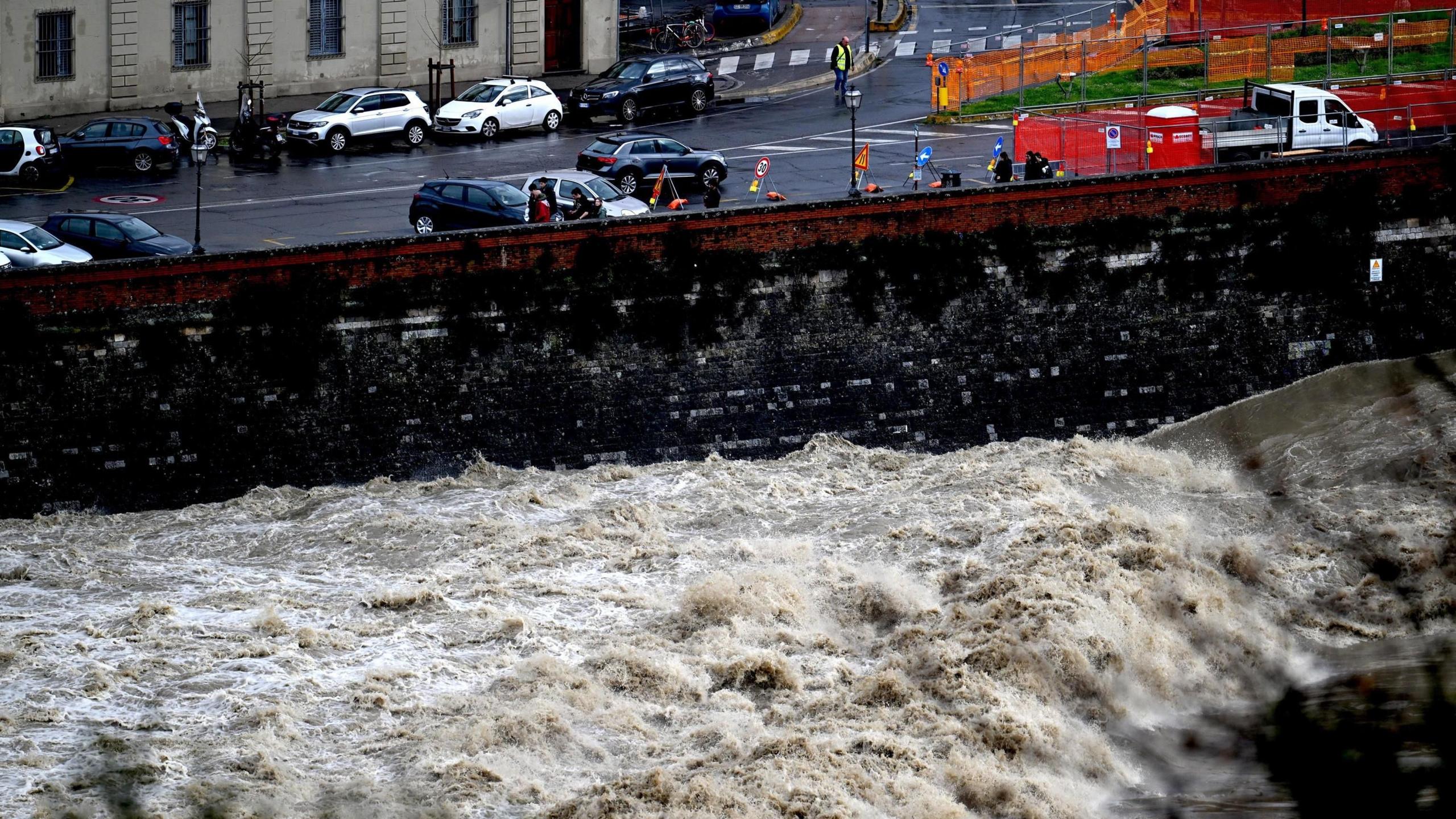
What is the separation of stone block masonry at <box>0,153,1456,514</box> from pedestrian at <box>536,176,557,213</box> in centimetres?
239

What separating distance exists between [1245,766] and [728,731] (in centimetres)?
972

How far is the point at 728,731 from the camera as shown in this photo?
17344 millimetres

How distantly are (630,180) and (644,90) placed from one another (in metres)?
8.17

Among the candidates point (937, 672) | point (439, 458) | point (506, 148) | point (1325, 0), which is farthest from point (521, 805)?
point (1325, 0)

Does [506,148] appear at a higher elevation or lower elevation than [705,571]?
higher

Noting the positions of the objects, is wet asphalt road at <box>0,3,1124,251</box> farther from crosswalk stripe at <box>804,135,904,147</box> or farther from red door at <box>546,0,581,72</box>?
red door at <box>546,0,581,72</box>

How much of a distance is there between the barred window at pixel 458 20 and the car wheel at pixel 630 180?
13.3 metres

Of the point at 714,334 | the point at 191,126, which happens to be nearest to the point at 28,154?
the point at 191,126

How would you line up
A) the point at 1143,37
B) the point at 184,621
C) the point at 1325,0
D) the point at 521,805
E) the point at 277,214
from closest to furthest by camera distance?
1. the point at 521,805
2. the point at 184,621
3. the point at 277,214
4. the point at 1143,37
5. the point at 1325,0

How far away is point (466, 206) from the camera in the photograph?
28891 millimetres

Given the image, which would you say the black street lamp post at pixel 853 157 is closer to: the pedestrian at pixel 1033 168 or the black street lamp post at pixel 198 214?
the pedestrian at pixel 1033 168

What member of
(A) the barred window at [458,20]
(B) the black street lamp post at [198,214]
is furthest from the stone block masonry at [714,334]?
(A) the barred window at [458,20]

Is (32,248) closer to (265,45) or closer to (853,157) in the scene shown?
(853,157)

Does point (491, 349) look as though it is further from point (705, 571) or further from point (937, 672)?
point (937, 672)
